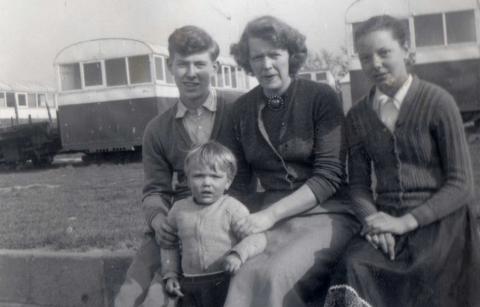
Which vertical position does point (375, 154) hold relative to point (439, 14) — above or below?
below

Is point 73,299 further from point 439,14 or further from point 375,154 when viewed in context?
point 439,14

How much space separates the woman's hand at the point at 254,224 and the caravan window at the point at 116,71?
33.3ft

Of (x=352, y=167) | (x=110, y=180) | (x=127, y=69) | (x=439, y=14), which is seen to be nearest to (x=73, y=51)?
(x=127, y=69)

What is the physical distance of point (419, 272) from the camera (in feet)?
6.64

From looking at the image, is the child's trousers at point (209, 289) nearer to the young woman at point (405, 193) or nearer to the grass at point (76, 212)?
the young woman at point (405, 193)

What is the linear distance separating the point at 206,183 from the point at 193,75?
0.56 meters

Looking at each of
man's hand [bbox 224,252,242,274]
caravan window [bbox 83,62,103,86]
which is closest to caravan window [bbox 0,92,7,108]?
caravan window [bbox 83,62,103,86]

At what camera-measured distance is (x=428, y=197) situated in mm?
2189

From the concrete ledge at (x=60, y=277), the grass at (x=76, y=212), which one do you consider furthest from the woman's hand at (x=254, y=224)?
the grass at (x=76, y=212)

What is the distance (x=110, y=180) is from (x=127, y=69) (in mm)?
4236

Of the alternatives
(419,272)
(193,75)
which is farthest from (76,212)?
(419,272)

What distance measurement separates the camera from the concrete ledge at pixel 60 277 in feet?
11.3

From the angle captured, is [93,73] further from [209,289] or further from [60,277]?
[209,289]

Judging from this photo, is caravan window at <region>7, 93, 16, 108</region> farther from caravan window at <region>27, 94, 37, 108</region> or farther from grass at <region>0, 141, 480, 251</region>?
grass at <region>0, 141, 480, 251</region>
